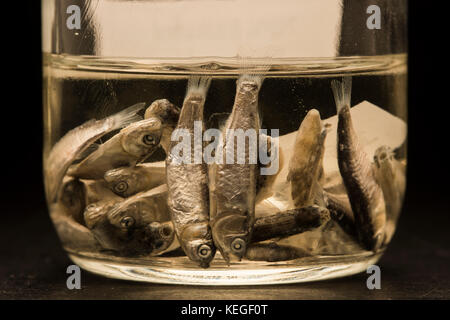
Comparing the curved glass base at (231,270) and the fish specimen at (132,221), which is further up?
the fish specimen at (132,221)

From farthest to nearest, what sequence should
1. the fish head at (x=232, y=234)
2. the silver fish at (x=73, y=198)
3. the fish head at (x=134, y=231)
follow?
1. the silver fish at (x=73, y=198)
2. the fish head at (x=134, y=231)
3. the fish head at (x=232, y=234)

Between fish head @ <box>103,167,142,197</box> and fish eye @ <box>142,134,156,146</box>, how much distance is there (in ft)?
0.29

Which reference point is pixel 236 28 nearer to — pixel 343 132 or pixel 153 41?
pixel 153 41

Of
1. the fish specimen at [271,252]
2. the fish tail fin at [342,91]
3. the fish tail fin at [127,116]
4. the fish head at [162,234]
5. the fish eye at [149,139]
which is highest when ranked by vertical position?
the fish tail fin at [342,91]

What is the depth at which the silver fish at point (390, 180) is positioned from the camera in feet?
10.1

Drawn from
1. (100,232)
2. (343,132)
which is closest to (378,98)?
(343,132)

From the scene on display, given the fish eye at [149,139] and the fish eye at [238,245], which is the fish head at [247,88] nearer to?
the fish eye at [149,139]

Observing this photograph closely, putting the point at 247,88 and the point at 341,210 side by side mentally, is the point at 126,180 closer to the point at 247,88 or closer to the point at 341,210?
the point at 247,88

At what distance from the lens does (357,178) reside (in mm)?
2957

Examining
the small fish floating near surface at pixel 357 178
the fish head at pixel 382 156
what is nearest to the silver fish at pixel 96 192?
the small fish floating near surface at pixel 357 178

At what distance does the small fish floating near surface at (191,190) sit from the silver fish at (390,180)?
534mm

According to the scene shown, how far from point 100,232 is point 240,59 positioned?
606mm

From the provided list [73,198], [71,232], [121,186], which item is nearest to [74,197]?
[73,198]
